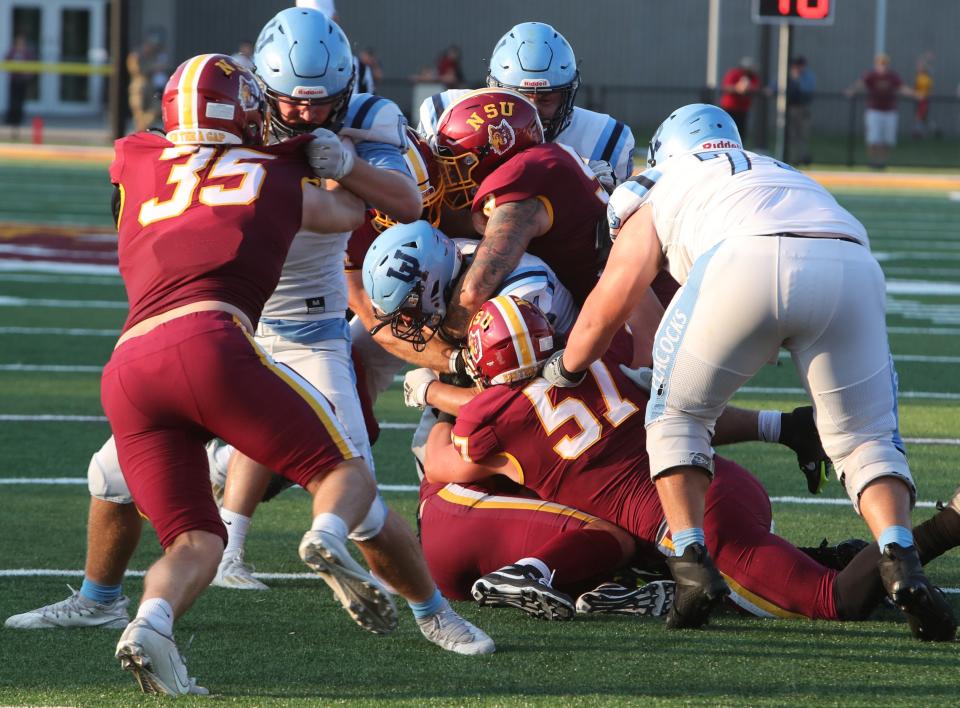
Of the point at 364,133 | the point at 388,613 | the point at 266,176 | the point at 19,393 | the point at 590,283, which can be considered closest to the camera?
the point at 388,613

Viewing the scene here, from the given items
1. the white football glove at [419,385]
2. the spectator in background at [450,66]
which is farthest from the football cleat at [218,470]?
the spectator in background at [450,66]

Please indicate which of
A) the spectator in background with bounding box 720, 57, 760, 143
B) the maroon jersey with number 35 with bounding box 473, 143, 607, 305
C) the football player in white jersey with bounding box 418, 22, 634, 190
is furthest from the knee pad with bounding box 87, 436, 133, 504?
the spectator in background with bounding box 720, 57, 760, 143

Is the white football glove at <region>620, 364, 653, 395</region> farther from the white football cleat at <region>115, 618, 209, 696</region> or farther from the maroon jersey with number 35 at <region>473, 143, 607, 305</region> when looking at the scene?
the white football cleat at <region>115, 618, 209, 696</region>

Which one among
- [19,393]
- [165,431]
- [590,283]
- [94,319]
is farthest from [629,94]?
[165,431]

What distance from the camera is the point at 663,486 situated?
413 cm

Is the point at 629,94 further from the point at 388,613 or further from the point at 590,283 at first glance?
the point at 388,613

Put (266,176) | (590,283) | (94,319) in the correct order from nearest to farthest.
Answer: (266,176) < (590,283) < (94,319)

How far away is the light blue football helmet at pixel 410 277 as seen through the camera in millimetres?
4805

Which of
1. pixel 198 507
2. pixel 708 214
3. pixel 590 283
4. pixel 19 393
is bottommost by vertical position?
pixel 19 393

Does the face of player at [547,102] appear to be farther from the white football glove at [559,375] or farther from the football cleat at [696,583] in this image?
the football cleat at [696,583]

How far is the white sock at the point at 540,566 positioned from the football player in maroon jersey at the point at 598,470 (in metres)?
0.01

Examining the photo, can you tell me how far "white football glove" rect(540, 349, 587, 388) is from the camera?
449 centimetres

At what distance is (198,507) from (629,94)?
23.4 m

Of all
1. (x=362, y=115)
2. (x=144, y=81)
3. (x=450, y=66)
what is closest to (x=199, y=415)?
(x=362, y=115)
